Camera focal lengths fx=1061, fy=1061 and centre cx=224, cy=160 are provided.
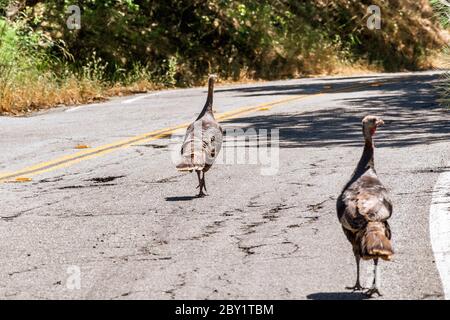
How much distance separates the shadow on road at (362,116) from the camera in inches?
551

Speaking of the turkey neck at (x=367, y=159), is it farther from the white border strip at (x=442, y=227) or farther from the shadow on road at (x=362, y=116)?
the shadow on road at (x=362, y=116)

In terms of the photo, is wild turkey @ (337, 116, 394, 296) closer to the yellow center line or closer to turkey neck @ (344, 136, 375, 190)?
turkey neck @ (344, 136, 375, 190)

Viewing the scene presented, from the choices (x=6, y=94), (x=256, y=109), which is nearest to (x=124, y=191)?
(x=256, y=109)

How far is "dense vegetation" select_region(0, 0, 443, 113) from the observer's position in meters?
22.6

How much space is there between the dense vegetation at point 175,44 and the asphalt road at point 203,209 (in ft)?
16.3

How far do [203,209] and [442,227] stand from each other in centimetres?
232

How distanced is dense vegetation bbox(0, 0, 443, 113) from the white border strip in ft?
38.1

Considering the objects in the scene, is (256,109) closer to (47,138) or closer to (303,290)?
(47,138)

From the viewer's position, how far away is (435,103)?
61.6 ft

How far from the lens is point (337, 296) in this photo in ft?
21.2

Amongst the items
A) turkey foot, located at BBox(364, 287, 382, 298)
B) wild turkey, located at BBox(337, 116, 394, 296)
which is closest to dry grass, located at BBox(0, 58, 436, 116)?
wild turkey, located at BBox(337, 116, 394, 296)

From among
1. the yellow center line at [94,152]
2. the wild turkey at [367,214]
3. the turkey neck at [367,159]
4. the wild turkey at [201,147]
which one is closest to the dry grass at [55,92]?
the yellow center line at [94,152]

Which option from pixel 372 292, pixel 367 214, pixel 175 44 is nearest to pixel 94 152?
pixel 372 292
